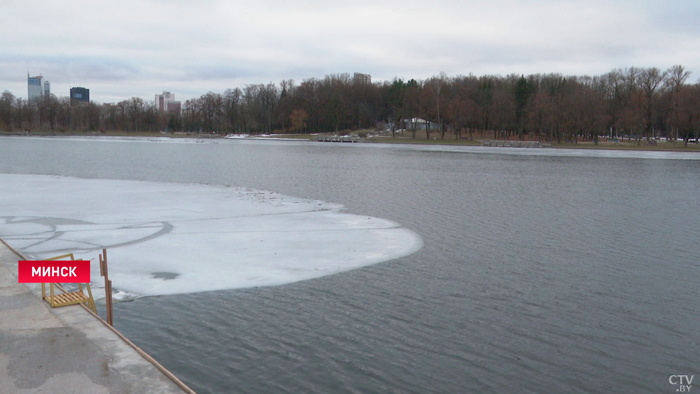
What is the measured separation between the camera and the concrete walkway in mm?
6020

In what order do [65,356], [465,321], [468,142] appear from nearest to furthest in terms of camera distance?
[65,356]
[465,321]
[468,142]

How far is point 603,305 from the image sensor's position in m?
10.7

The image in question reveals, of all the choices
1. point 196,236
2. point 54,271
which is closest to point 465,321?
Result: point 54,271

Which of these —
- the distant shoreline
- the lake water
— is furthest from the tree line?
the lake water

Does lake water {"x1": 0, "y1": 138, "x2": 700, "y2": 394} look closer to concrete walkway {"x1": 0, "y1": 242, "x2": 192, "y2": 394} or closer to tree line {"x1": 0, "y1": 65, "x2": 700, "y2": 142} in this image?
concrete walkway {"x1": 0, "y1": 242, "x2": 192, "y2": 394}

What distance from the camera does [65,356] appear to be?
6.73m

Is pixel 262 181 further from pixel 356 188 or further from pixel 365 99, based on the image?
pixel 365 99

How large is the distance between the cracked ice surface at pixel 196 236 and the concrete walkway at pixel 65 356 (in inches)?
101

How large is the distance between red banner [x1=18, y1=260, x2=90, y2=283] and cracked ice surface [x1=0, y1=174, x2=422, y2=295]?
1.33 meters

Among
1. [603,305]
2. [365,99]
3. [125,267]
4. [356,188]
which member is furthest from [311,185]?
[365,99]

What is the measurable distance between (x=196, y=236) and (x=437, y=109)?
92.0 m

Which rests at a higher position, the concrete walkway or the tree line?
the tree line

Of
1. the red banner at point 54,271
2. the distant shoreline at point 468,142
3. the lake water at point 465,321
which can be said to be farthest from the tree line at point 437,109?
the red banner at point 54,271

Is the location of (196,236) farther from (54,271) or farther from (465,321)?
(465,321)
